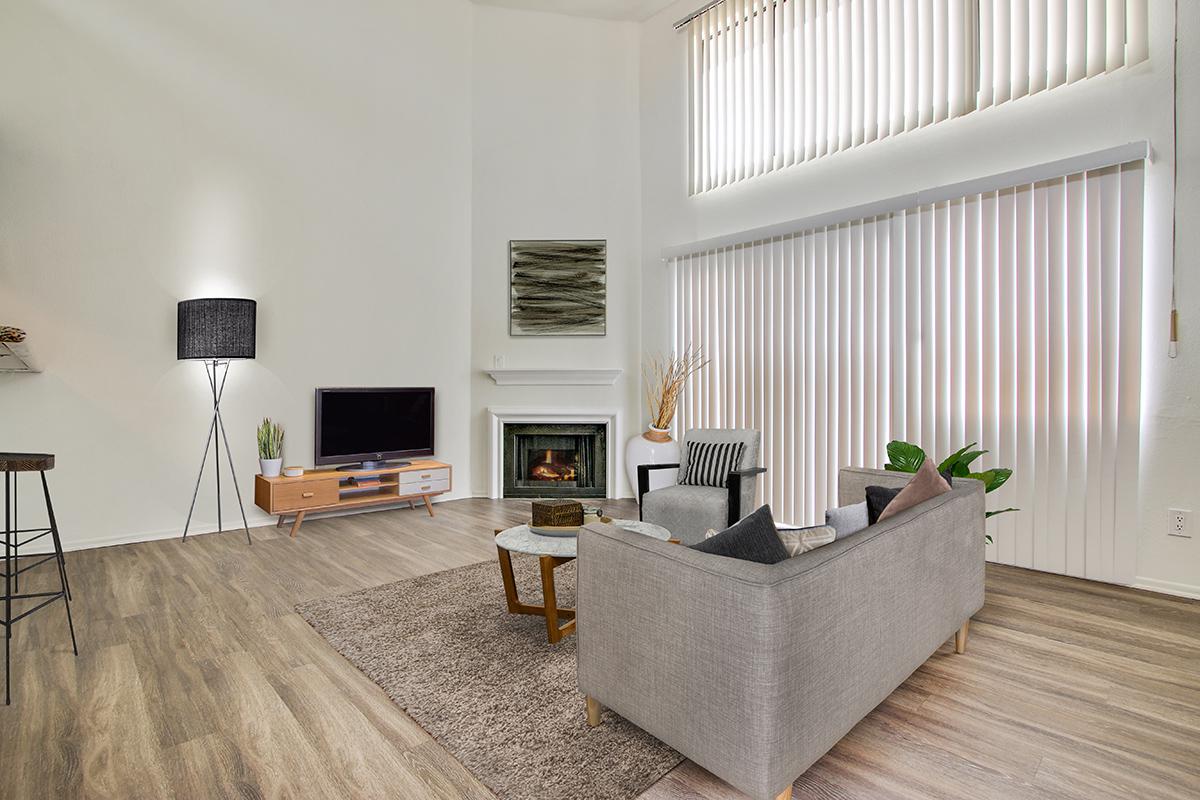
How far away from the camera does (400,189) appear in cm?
546

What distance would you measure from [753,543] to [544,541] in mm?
1293

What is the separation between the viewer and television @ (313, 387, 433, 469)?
489 cm

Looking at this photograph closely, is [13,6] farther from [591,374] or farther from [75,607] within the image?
[591,374]


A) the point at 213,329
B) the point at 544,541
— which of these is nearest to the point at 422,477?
the point at 213,329

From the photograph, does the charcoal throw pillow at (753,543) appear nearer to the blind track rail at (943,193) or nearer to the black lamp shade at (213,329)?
the blind track rail at (943,193)

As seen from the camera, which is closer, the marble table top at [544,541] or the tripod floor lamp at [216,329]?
the marble table top at [544,541]

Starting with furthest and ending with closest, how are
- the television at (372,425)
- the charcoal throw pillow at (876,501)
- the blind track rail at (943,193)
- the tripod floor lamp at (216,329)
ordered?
1. the television at (372,425)
2. the tripod floor lamp at (216,329)
3. the blind track rail at (943,193)
4. the charcoal throw pillow at (876,501)

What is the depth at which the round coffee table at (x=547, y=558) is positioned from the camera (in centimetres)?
259

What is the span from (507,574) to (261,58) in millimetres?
4344

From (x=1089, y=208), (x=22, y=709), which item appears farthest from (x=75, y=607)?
(x=1089, y=208)

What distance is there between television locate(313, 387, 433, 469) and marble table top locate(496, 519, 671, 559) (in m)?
2.55

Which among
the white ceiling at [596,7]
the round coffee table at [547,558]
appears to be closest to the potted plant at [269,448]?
the round coffee table at [547,558]

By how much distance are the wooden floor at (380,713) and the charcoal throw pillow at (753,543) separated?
64 centimetres

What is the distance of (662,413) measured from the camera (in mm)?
5465
